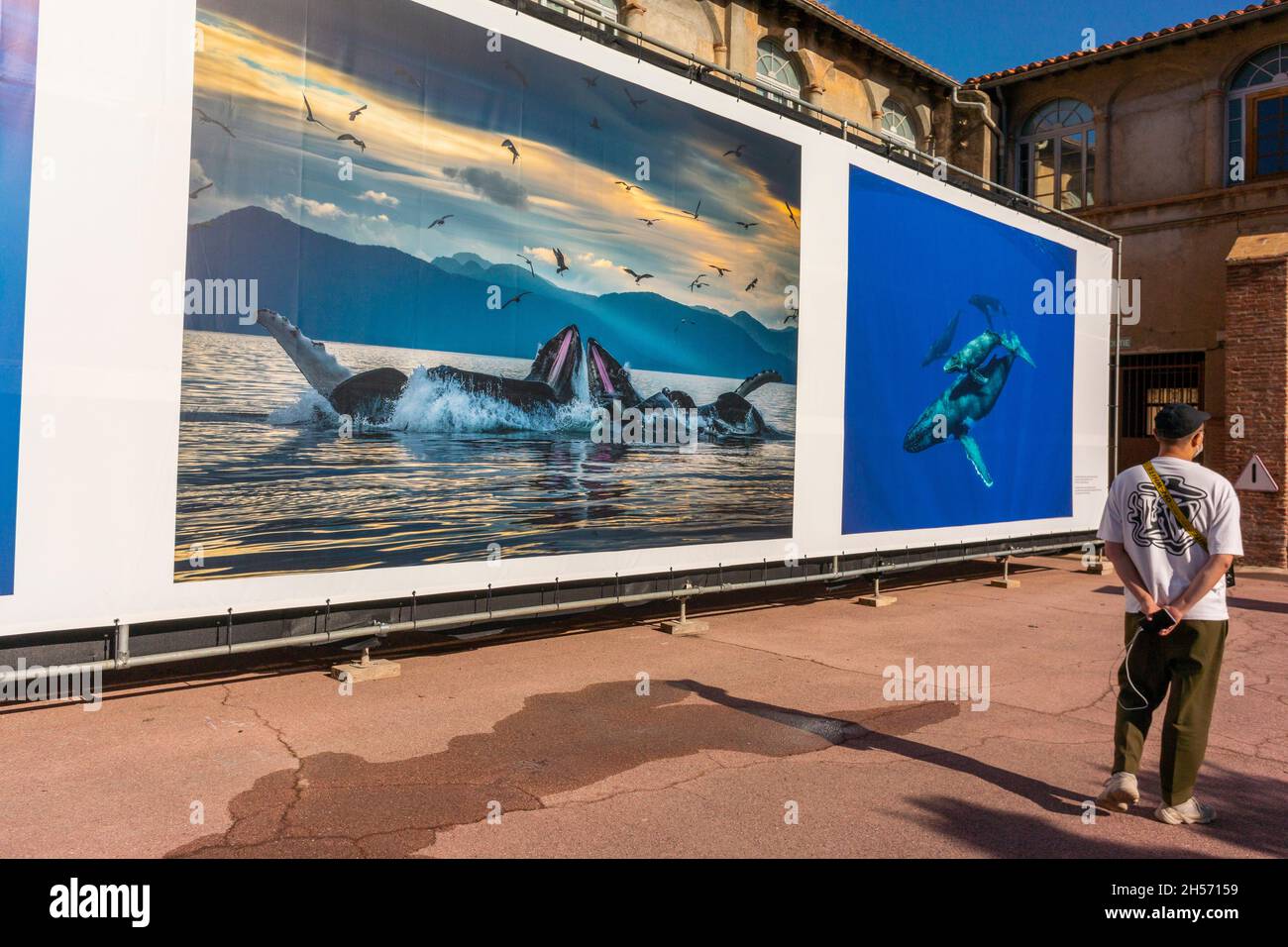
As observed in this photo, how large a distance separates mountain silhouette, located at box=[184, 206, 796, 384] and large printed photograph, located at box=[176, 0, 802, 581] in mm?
15

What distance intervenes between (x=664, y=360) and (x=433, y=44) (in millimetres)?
3008

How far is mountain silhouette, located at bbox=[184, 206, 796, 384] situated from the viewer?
5.53 m

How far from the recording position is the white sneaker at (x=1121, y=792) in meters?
4.26

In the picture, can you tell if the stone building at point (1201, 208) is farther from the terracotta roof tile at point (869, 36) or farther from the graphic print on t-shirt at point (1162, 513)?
the graphic print on t-shirt at point (1162, 513)

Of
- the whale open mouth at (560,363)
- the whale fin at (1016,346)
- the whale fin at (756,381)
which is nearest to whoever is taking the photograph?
the whale open mouth at (560,363)

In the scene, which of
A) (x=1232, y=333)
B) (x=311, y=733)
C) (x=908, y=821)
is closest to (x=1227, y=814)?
(x=908, y=821)

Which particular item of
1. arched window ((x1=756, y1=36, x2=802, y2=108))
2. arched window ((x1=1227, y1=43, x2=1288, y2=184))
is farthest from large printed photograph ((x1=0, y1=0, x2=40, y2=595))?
arched window ((x1=1227, y1=43, x2=1288, y2=184))

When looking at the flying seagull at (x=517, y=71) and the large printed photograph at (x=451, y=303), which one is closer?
the large printed photograph at (x=451, y=303)

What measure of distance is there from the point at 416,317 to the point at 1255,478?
13258 millimetres

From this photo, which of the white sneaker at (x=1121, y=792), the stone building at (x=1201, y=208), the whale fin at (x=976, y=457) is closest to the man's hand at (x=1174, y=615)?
the white sneaker at (x=1121, y=792)

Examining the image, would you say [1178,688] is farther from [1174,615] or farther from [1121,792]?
[1121,792]

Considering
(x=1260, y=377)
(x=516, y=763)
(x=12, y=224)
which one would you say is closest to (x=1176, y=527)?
(x=516, y=763)

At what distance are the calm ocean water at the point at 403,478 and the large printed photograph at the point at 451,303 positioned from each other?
2 centimetres

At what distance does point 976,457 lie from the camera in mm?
11289
